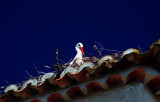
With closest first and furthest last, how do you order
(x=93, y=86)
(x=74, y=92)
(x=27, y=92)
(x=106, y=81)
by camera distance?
(x=106, y=81) < (x=93, y=86) < (x=74, y=92) < (x=27, y=92)

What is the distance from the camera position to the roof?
8.75 feet

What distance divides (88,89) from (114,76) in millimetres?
406

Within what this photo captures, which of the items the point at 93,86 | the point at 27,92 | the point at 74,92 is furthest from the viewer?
the point at 27,92

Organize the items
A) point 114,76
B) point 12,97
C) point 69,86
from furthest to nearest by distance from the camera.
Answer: point 12,97 < point 69,86 < point 114,76

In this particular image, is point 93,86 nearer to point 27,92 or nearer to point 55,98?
point 55,98

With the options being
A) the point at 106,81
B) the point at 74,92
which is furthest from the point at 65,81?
the point at 106,81

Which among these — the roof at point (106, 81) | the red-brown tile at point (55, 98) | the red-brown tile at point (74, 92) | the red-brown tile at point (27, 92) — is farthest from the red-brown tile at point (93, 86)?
the red-brown tile at point (27, 92)

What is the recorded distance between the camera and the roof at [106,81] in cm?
267

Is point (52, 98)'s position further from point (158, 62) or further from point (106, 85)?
point (158, 62)

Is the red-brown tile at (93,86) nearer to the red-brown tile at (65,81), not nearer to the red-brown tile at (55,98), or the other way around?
the red-brown tile at (65,81)

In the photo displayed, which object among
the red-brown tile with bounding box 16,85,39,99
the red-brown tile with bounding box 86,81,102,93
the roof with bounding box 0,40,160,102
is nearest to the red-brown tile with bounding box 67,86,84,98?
the roof with bounding box 0,40,160,102

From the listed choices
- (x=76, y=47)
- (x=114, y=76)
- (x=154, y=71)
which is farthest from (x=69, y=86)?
(x=76, y=47)

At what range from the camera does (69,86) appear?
10.0ft

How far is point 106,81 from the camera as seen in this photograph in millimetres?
2836
